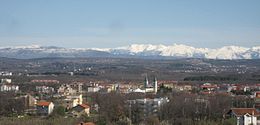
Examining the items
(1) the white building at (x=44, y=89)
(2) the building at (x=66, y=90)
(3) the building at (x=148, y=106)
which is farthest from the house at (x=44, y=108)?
(1) the white building at (x=44, y=89)

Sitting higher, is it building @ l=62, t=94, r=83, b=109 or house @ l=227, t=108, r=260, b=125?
house @ l=227, t=108, r=260, b=125

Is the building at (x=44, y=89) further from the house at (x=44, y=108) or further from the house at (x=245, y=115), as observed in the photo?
the house at (x=245, y=115)

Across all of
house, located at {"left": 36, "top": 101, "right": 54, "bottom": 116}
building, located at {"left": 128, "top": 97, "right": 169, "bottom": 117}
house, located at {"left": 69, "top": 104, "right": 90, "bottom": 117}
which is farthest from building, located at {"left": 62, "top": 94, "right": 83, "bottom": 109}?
building, located at {"left": 128, "top": 97, "right": 169, "bottom": 117}

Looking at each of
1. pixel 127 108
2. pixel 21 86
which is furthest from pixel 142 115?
pixel 21 86

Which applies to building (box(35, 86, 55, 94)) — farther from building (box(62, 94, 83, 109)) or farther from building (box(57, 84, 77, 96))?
building (box(62, 94, 83, 109))

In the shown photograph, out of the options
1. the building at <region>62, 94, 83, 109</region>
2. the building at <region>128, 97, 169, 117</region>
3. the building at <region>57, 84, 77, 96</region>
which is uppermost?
the building at <region>128, 97, 169, 117</region>

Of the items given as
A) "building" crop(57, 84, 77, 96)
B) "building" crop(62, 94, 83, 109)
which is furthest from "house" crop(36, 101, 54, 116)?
"building" crop(57, 84, 77, 96)

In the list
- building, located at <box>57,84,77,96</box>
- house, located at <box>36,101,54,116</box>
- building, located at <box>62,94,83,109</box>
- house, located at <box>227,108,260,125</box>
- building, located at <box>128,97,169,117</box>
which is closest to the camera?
house, located at <box>227,108,260,125</box>

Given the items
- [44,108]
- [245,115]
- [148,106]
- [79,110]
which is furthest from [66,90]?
[245,115]

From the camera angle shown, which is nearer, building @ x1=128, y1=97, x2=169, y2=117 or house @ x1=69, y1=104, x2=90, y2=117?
building @ x1=128, y1=97, x2=169, y2=117

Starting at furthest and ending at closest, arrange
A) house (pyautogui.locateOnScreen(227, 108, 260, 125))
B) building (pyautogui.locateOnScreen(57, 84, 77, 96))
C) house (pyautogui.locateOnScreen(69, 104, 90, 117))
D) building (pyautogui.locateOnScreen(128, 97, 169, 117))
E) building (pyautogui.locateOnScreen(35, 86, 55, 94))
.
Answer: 1. building (pyautogui.locateOnScreen(35, 86, 55, 94))
2. building (pyautogui.locateOnScreen(57, 84, 77, 96))
3. house (pyautogui.locateOnScreen(69, 104, 90, 117))
4. building (pyautogui.locateOnScreen(128, 97, 169, 117))
5. house (pyautogui.locateOnScreen(227, 108, 260, 125))
